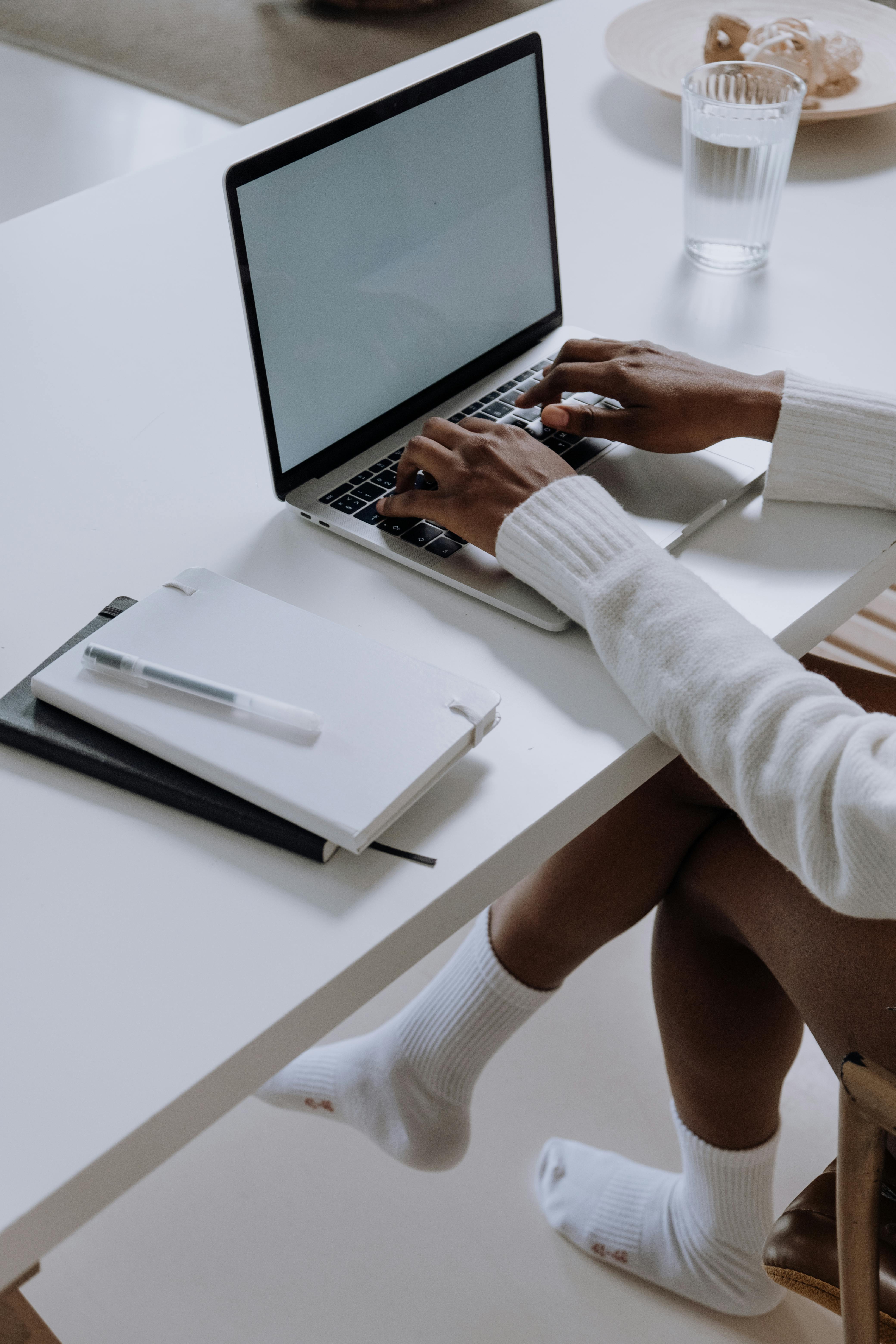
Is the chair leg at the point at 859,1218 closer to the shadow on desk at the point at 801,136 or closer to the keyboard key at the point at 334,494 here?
the keyboard key at the point at 334,494

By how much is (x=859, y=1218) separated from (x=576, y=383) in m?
0.56

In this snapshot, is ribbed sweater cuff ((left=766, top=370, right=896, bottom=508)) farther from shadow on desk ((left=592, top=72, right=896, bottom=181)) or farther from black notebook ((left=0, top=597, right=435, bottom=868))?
shadow on desk ((left=592, top=72, right=896, bottom=181))

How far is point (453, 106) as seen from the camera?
34.4 inches

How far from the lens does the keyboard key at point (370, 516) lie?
804mm

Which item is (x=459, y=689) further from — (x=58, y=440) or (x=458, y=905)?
(x=58, y=440)

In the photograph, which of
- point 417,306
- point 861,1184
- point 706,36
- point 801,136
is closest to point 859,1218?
point 861,1184

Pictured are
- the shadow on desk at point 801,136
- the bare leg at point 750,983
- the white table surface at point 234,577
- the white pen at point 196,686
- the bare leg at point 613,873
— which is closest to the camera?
the white table surface at point 234,577

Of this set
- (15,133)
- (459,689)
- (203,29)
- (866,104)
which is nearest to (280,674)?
(459,689)

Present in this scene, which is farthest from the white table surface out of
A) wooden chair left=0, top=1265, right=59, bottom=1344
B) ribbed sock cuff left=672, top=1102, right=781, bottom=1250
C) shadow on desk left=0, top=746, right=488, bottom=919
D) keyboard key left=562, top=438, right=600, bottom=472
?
ribbed sock cuff left=672, top=1102, right=781, bottom=1250

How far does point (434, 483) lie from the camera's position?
0.83 meters

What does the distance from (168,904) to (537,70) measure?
2.28ft

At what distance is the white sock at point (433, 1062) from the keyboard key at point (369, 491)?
1.36 feet

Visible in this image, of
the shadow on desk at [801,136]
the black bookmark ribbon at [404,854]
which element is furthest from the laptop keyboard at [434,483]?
the shadow on desk at [801,136]

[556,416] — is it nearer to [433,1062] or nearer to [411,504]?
[411,504]
